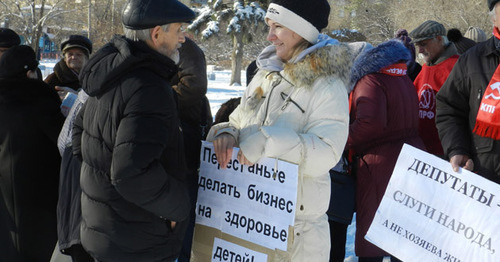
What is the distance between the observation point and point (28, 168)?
3.26 meters

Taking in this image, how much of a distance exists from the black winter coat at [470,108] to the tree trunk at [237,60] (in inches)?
983

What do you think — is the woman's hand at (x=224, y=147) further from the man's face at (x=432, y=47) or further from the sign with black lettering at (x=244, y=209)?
the man's face at (x=432, y=47)

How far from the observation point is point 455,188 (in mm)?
2557

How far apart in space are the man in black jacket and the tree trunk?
25613 millimetres

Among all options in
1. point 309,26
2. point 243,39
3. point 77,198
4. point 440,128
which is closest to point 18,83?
point 77,198

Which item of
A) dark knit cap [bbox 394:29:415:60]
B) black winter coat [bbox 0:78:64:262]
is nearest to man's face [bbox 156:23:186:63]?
black winter coat [bbox 0:78:64:262]

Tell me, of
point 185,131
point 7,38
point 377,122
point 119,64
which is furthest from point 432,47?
point 7,38

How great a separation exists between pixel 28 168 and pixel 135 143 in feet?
5.48

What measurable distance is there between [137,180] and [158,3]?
0.78m

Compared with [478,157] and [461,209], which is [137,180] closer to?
[461,209]

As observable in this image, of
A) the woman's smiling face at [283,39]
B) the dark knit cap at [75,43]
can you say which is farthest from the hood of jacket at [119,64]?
the dark knit cap at [75,43]

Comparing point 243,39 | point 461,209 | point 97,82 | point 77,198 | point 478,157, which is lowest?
point 243,39

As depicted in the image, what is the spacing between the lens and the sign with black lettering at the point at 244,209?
7.72 ft

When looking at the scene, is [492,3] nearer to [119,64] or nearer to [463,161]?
[463,161]
